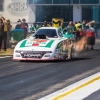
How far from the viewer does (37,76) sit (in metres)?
15.5

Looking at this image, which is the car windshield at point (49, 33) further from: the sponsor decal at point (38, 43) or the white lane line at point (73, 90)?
the white lane line at point (73, 90)

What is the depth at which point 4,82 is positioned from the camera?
46.3 feet

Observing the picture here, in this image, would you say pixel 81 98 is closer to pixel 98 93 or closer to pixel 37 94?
pixel 98 93

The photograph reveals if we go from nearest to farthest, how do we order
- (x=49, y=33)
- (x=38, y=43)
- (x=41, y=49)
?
(x=41, y=49)
(x=38, y=43)
(x=49, y=33)

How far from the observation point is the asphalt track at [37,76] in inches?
475

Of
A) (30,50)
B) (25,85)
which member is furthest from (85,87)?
(30,50)

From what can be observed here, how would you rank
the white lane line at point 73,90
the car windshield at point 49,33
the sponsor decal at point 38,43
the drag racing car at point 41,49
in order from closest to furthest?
1. the white lane line at point 73,90
2. the drag racing car at point 41,49
3. the sponsor decal at point 38,43
4. the car windshield at point 49,33

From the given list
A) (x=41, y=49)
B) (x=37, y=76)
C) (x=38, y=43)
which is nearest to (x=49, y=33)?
(x=38, y=43)

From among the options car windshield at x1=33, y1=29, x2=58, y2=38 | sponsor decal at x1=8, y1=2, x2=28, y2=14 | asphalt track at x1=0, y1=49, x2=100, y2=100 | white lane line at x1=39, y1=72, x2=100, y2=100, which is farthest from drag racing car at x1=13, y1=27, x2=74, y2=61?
sponsor decal at x1=8, y1=2, x2=28, y2=14

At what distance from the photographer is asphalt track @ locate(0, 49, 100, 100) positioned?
1205 cm

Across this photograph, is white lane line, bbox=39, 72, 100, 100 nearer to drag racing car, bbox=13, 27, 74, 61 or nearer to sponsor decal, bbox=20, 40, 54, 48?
drag racing car, bbox=13, 27, 74, 61

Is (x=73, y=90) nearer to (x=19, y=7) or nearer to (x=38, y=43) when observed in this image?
(x=38, y=43)

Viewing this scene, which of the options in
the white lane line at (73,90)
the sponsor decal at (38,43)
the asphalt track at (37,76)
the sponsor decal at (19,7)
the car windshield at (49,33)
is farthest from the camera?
the sponsor decal at (19,7)

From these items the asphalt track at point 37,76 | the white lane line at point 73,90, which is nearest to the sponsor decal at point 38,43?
the asphalt track at point 37,76
